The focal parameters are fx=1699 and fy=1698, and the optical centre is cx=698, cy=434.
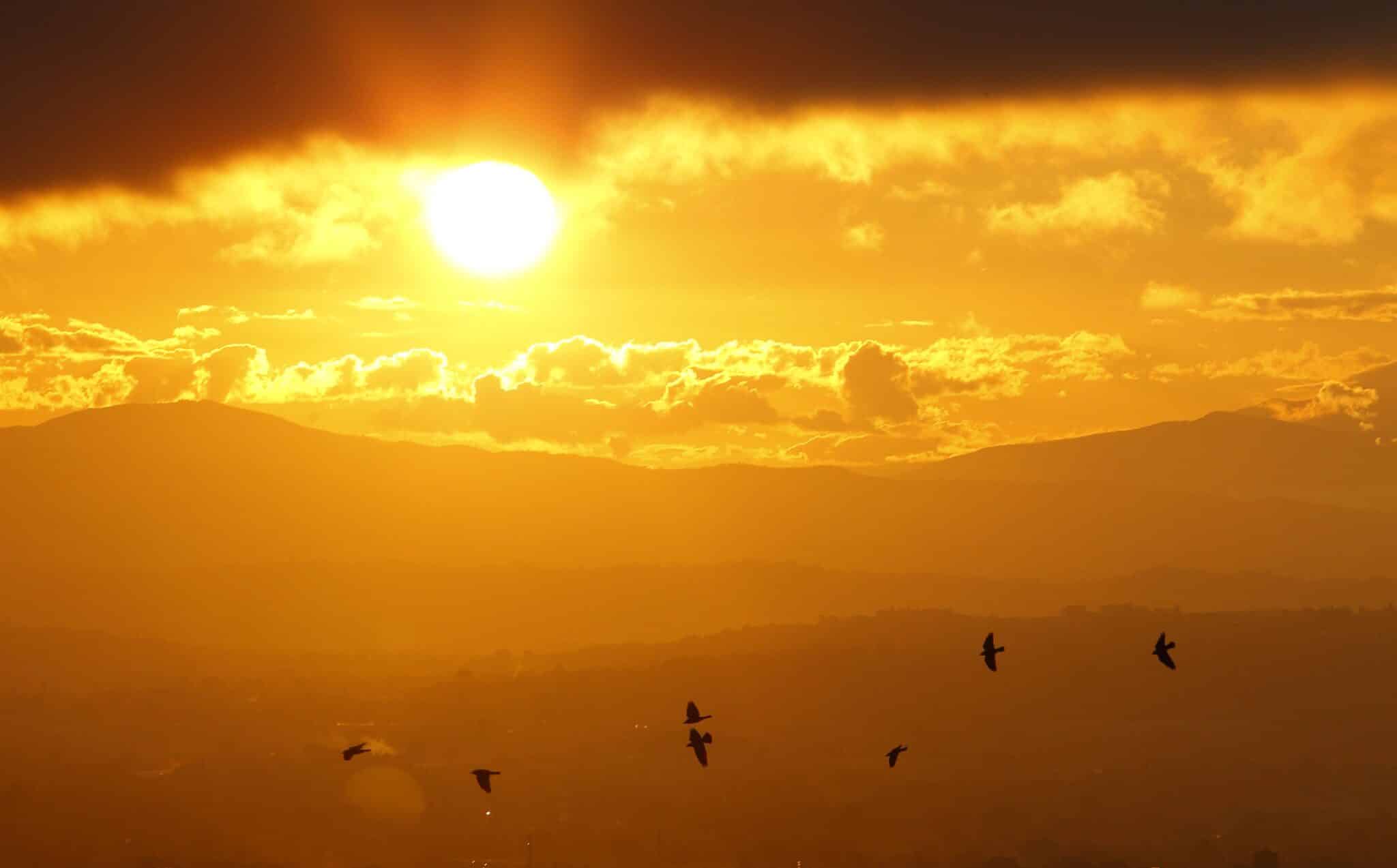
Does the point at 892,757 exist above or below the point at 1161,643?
below

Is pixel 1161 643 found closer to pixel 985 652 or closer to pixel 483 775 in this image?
pixel 985 652

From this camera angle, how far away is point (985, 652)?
129 meters

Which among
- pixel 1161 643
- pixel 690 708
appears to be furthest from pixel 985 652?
pixel 690 708

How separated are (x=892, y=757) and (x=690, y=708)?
27.5 m

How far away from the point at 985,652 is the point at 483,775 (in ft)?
142

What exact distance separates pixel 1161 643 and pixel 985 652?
42.6 feet

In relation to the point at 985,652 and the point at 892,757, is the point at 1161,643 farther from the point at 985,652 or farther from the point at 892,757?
the point at 892,757

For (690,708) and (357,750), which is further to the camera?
(357,750)

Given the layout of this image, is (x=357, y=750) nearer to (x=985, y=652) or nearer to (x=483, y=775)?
(x=483, y=775)

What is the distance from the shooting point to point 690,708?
128375 millimetres

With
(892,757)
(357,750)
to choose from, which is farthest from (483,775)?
(892,757)

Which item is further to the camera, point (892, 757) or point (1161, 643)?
point (892, 757)

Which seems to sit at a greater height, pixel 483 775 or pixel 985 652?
pixel 985 652

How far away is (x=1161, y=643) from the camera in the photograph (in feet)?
408
